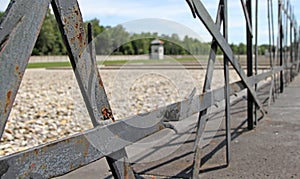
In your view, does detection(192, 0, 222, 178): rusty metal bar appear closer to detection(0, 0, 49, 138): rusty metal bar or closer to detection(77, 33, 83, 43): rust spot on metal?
detection(77, 33, 83, 43): rust spot on metal

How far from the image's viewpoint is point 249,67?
18.2 ft

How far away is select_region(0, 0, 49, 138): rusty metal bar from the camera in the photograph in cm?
134

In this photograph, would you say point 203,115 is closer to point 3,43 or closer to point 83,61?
point 83,61

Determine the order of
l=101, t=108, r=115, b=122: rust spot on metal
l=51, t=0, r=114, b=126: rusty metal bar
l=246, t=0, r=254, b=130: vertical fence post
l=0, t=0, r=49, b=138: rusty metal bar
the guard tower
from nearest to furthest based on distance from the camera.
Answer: l=0, t=0, r=49, b=138: rusty metal bar → l=51, t=0, r=114, b=126: rusty metal bar → l=101, t=108, r=115, b=122: rust spot on metal → l=246, t=0, r=254, b=130: vertical fence post → the guard tower

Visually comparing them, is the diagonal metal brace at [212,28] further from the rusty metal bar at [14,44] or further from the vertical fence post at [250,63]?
the rusty metal bar at [14,44]

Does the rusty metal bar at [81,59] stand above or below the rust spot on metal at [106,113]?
above

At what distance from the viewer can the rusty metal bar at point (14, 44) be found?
1.34 m

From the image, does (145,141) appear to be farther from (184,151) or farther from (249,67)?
(249,67)

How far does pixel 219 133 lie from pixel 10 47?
452cm

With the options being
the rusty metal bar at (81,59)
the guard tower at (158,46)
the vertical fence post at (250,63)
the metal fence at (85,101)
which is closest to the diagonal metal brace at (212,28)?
the metal fence at (85,101)

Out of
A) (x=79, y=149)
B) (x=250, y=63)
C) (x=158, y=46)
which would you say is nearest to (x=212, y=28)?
(x=79, y=149)

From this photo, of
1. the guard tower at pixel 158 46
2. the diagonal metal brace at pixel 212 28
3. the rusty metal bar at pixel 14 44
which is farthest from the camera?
the guard tower at pixel 158 46

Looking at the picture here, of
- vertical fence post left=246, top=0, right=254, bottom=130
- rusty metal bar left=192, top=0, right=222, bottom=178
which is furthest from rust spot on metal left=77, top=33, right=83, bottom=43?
vertical fence post left=246, top=0, right=254, bottom=130

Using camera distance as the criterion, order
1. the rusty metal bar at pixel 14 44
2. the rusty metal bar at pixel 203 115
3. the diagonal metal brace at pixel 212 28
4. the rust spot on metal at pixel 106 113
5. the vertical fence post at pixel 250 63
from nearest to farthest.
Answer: the rusty metal bar at pixel 14 44, the rust spot on metal at pixel 106 113, the diagonal metal brace at pixel 212 28, the rusty metal bar at pixel 203 115, the vertical fence post at pixel 250 63
